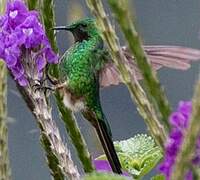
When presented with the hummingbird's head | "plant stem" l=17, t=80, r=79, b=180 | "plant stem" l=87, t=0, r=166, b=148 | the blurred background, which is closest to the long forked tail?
"plant stem" l=17, t=80, r=79, b=180

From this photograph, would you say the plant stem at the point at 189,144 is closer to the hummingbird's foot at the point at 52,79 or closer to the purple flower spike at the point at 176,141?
the purple flower spike at the point at 176,141

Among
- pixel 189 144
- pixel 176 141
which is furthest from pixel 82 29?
pixel 189 144

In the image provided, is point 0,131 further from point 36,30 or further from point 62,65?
point 62,65

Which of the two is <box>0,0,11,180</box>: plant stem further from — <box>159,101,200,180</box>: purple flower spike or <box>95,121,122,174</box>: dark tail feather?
<box>159,101,200,180</box>: purple flower spike

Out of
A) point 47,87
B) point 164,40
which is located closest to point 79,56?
point 47,87

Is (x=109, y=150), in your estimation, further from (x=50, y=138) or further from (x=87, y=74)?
(x=87, y=74)

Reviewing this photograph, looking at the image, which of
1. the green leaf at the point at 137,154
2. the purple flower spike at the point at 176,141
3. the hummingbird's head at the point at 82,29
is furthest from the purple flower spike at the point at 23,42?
the purple flower spike at the point at 176,141
